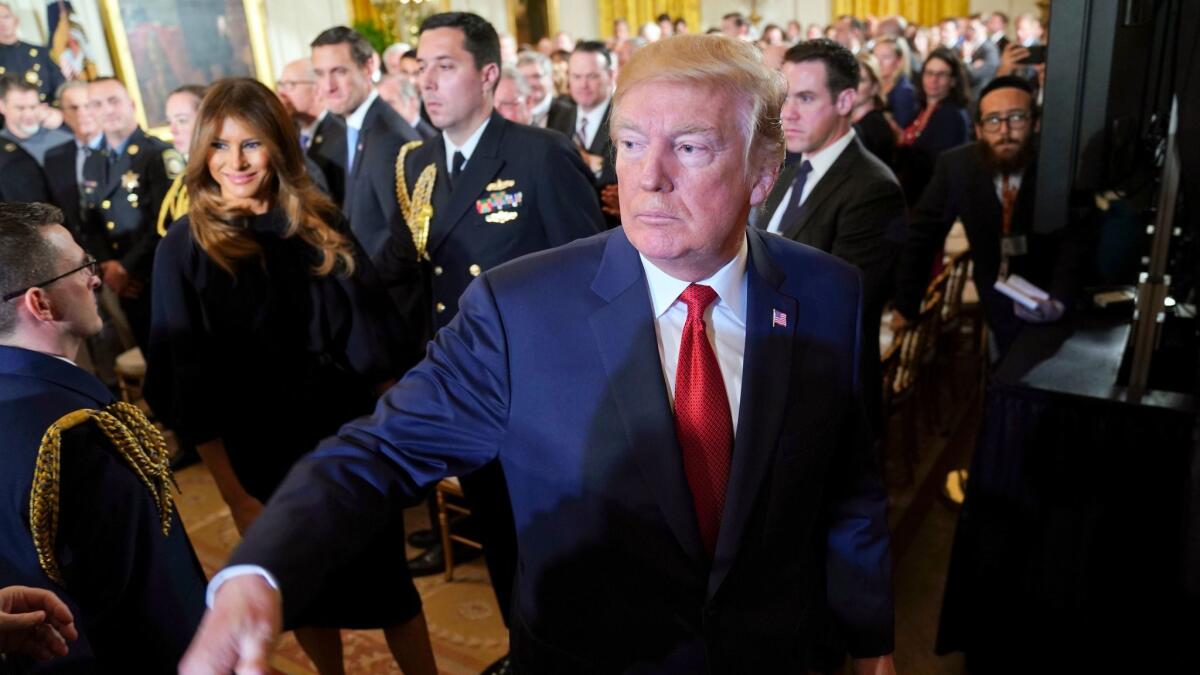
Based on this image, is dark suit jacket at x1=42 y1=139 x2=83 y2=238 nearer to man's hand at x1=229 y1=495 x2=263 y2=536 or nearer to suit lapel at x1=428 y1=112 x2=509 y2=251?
suit lapel at x1=428 y1=112 x2=509 y2=251

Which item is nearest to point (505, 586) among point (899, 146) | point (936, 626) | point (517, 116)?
point (936, 626)

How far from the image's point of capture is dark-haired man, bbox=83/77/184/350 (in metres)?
4.36

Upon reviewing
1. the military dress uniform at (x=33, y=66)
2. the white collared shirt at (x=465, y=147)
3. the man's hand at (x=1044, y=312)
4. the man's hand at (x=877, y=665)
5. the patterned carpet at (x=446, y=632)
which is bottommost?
the patterned carpet at (x=446, y=632)

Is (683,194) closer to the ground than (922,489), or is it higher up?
higher up

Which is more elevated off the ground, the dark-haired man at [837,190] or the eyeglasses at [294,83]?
the eyeglasses at [294,83]

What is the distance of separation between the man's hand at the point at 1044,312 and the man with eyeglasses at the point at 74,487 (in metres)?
2.56

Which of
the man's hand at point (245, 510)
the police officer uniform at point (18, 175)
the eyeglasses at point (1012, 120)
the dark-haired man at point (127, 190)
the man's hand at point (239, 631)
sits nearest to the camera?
the man's hand at point (239, 631)

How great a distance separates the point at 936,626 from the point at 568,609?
82.1 inches

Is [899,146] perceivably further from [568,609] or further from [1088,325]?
[568,609]

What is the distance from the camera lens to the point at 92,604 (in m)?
1.56

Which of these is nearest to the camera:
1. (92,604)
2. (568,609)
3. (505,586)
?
(568,609)

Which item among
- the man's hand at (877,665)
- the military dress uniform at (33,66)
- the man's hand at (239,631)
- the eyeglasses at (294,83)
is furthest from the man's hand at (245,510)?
the military dress uniform at (33,66)

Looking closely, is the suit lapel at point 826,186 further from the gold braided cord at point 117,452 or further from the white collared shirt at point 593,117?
the white collared shirt at point 593,117

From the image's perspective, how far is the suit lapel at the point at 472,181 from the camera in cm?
266
